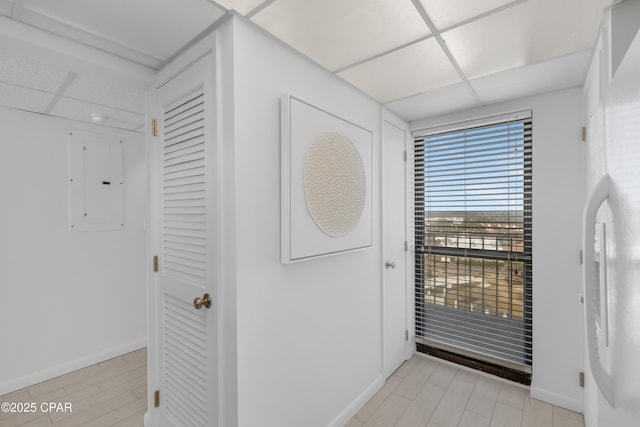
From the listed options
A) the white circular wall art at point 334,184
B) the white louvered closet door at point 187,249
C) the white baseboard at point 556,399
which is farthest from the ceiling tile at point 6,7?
the white baseboard at point 556,399

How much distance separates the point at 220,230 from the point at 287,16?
0.99 meters

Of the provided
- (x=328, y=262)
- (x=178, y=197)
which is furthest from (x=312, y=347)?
(x=178, y=197)

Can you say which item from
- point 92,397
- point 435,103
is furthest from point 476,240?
point 92,397

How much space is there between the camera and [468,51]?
158 cm

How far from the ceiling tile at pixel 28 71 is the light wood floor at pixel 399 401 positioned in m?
2.16

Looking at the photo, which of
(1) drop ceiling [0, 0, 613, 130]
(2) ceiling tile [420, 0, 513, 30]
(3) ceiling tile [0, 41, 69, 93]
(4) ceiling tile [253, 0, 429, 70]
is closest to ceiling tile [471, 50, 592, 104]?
(1) drop ceiling [0, 0, 613, 130]

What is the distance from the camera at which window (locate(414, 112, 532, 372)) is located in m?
2.30

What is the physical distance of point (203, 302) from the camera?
1.39m

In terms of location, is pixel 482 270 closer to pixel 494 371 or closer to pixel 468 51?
pixel 494 371

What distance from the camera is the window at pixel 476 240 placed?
2303mm

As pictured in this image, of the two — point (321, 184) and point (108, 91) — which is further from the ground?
point (108, 91)

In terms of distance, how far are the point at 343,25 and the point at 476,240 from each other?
2.00 meters

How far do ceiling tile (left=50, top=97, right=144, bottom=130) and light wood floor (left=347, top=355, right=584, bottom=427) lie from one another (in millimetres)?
2892

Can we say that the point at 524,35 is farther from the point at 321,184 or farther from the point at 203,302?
the point at 203,302
